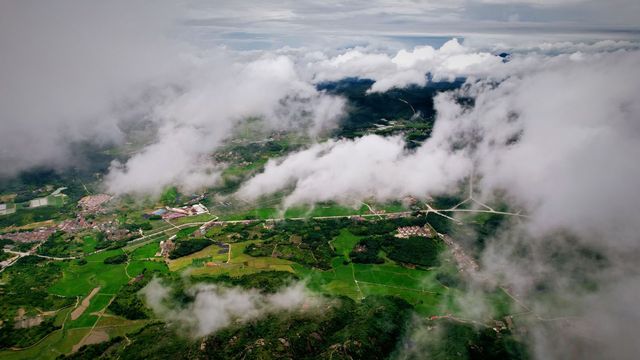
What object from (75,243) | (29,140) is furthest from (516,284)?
(29,140)

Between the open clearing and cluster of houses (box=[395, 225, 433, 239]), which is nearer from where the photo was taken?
the open clearing

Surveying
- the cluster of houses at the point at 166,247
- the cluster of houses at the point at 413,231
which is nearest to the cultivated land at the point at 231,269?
the cluster of houses at the point at 166,247

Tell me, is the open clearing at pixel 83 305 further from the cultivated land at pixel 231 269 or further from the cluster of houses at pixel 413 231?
the cluster of houses at pixel 413 231

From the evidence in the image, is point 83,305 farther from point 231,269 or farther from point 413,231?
point 413,231

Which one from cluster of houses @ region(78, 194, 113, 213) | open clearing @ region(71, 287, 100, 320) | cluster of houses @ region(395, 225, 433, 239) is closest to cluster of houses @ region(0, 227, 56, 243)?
cluster of houses @ region(78, 194, 113, 213)

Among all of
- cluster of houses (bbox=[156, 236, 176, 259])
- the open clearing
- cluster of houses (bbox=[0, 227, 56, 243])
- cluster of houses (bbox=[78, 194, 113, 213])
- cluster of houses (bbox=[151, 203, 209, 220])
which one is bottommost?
cluster of houses (bbox=[78, 194, 113, 213])

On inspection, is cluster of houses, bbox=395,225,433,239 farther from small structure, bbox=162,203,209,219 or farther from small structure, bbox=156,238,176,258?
small structure, bbox=162,203,209,219

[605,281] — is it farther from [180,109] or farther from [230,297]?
[180,109]

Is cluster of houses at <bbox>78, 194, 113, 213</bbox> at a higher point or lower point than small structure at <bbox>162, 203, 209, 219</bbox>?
lower

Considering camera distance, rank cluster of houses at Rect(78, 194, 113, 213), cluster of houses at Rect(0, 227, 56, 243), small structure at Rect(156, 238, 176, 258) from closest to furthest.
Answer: small structure at Rect(156, 238, 176, 258) → cluster of houses at Rect(0, 227, 56, 243) → cluster of houses at Rect(78, 194, 113, 213)

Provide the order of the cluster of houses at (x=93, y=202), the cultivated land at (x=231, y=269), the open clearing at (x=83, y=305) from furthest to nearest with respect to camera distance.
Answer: the cluster of houses at (x=93, y=202)
the open clearing at (x=83, y=305)
the cultivated land at (x=231, y=269)

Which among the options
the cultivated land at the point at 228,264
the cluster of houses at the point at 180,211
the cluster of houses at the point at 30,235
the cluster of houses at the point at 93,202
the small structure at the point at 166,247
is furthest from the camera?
the cluster of houses at the point at 93,202
